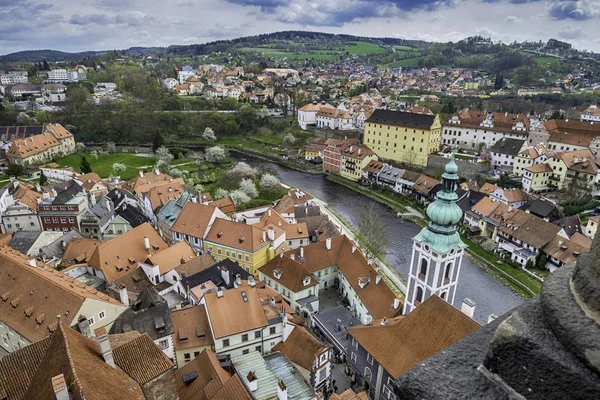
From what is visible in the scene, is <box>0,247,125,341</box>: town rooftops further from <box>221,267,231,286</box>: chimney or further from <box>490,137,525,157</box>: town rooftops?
<box>490,137,525,157</box>: town rooftops

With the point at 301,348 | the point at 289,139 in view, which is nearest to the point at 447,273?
the point at 301,348

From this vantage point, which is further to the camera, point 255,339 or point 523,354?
point 255,339

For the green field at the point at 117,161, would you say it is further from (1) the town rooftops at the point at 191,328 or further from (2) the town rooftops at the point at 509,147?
(2) the town rooftops at the point at 509,147

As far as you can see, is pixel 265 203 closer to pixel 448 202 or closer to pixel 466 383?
pixel 448 202

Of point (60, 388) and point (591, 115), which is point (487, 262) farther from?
point (591, 115)

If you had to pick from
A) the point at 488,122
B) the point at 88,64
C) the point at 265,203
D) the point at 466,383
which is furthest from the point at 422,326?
the point at 88,64
